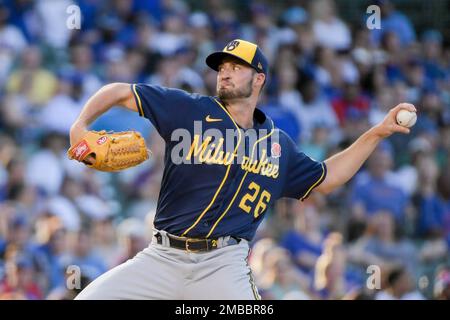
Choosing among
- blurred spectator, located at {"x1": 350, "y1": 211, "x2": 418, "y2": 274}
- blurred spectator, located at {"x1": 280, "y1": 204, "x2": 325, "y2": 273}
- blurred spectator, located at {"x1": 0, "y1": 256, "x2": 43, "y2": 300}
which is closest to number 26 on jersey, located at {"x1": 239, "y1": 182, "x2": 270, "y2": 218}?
blurred spectator, located at {"x1": 0, "y1": 256, "x2": 43, "y2": 300}

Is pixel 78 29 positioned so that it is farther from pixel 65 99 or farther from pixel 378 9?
pixel 378 9

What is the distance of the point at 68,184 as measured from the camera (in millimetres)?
9539

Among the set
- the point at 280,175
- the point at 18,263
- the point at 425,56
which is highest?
the point at 425,56

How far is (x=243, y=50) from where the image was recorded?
235 inches

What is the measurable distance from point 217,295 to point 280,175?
0.85 metres

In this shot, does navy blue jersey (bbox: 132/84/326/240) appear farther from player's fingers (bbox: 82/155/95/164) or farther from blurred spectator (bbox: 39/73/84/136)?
blurred spectator (bbox: 39/73/84/136)

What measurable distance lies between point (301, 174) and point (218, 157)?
638 millimetres

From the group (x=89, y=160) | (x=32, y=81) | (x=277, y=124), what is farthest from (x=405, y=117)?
(x=32, y=81)

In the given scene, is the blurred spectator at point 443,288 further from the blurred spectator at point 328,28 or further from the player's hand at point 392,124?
the blurred spectator at point 328,28

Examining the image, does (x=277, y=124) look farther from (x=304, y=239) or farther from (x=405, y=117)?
(x=405, y=117)

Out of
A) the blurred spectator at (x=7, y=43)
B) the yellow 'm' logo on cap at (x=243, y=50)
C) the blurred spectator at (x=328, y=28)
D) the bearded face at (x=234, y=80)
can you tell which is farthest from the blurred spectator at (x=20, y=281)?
the blurred spectator at (x=328, y=28)

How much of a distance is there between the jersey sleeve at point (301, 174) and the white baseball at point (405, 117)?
1.75ft

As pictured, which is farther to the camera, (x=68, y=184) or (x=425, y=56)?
(x=425, y=56)
